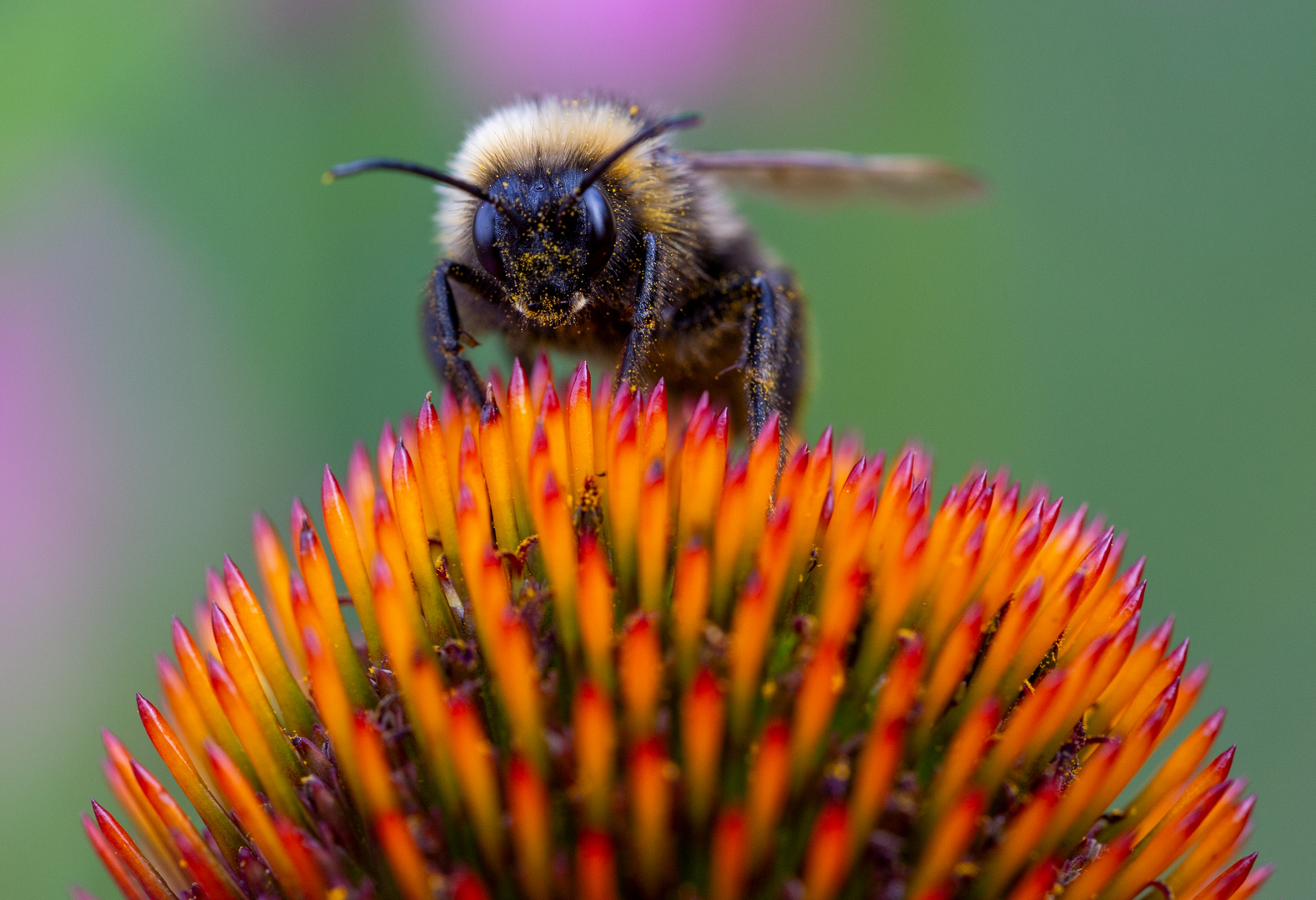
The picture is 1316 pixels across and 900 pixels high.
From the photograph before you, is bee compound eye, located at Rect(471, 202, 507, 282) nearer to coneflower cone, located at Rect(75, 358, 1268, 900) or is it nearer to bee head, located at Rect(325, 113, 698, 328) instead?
bee head, located at Rect(325, 113, 698, 328)

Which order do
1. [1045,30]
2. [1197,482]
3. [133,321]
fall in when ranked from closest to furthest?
[133,321] → [1197,482] → [1045,30]

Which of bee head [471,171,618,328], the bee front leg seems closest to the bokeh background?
the bee front leg

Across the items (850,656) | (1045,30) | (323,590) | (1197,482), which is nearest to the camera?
(850,656)

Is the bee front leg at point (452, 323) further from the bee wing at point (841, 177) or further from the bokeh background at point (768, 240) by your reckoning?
the bokeh background at point (768, 240)

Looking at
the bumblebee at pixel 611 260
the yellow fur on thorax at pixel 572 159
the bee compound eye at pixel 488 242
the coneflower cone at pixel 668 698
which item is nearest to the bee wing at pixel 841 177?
the bumblebee at pixel 611 260

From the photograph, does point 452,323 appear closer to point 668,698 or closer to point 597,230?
point 597,230

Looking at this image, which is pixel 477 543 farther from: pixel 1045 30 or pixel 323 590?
pixel 1045 30

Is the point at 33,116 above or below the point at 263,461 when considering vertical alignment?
above

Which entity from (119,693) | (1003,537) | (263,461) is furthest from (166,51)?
(1003,537)
